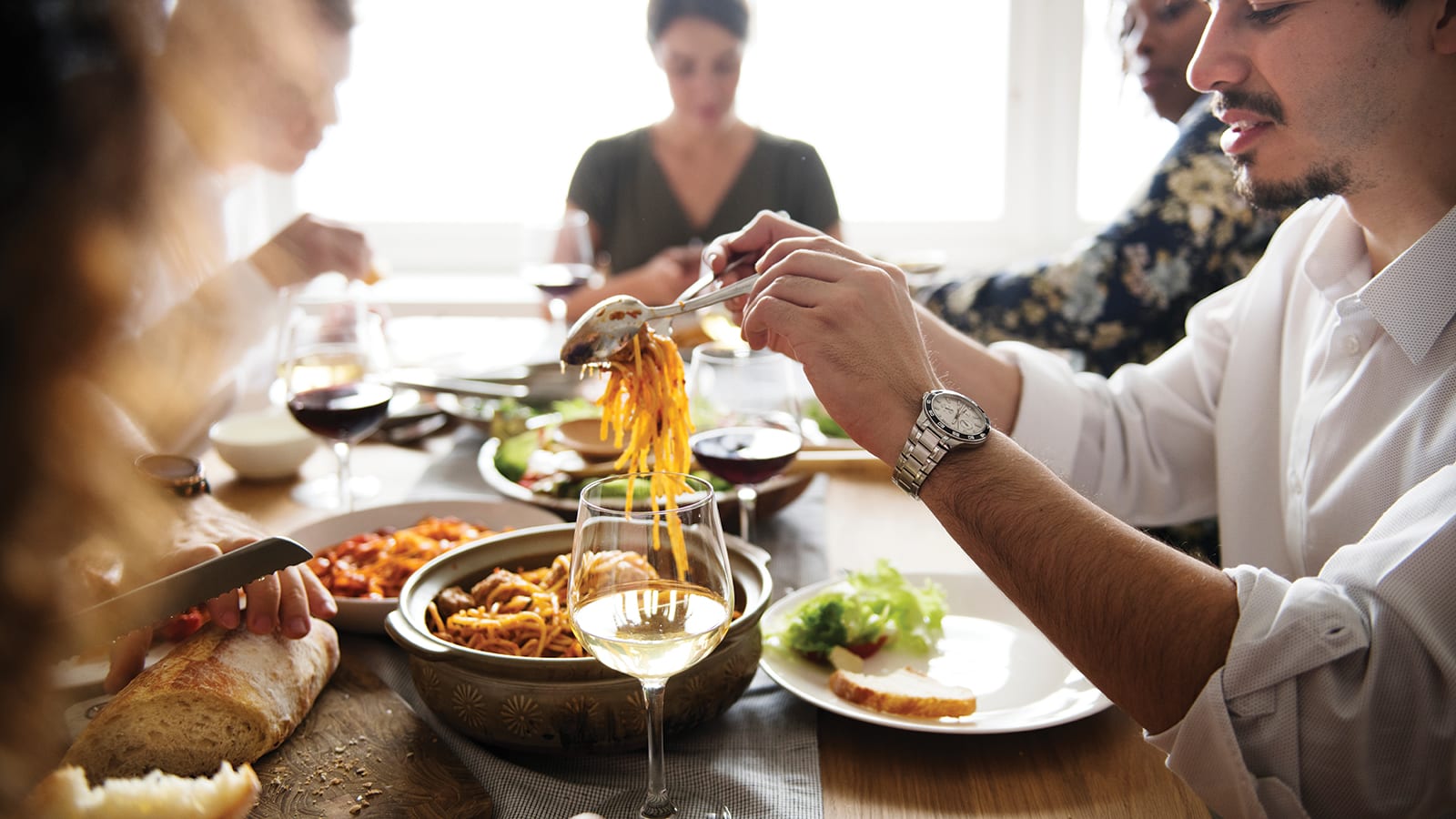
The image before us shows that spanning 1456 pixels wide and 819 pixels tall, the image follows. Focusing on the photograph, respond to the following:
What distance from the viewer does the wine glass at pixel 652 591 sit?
3.09 feet

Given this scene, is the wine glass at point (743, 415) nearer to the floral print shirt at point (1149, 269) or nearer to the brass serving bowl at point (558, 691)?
the brass serving bowl at point (558, 691)

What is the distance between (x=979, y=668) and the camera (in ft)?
4.35

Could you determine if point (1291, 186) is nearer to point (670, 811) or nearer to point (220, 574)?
point (670, 811)

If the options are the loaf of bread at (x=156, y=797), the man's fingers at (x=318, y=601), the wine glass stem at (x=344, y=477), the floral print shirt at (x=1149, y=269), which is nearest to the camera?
the loaf of bread at (x=156, y=797)

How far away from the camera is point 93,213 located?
26cm

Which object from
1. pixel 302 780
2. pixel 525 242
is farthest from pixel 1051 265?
pixel 302 780

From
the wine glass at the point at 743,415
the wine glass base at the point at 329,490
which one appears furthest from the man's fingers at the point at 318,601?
the wine glass base at the point at 329,490

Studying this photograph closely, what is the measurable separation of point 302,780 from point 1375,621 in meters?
1.02

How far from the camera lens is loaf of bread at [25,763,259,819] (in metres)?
0.51

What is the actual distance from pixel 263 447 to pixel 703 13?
7.43 feet

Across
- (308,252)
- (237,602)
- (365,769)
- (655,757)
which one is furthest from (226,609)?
(308,252)

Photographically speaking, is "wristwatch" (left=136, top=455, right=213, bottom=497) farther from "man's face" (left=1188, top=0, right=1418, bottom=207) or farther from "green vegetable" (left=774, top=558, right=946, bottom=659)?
"man's face" (left=1188, top=0, right=1418, bottom=207)

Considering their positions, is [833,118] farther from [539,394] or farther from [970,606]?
[970,606]

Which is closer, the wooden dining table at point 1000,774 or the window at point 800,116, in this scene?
the wooden dining table at point 1000,774
